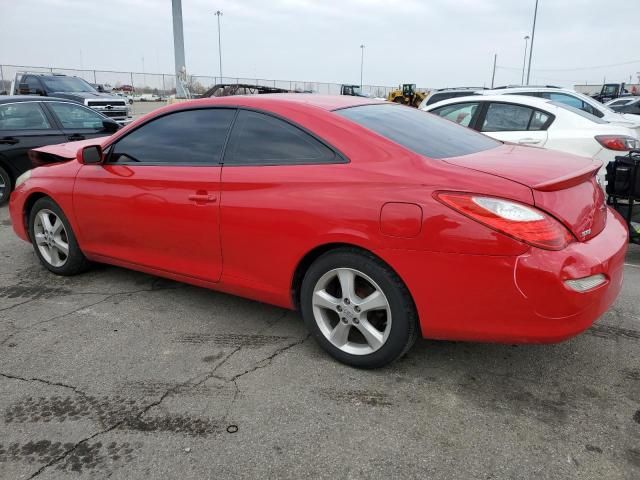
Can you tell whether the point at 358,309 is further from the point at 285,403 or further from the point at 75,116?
the point at 75,116

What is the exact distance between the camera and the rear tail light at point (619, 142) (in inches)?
241

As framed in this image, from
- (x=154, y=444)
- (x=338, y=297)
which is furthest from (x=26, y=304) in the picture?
(x=338, y=297)

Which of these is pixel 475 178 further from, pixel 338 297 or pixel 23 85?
pixel 23 85

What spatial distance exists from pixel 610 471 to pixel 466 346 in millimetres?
1179

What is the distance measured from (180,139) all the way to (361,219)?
1.58 metres

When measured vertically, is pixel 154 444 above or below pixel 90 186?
below

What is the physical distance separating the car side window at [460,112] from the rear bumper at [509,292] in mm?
5010

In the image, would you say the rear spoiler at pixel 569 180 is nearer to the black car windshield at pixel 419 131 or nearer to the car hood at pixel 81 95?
the black car windshield at pixel 419 131

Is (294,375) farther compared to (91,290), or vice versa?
(91,290)

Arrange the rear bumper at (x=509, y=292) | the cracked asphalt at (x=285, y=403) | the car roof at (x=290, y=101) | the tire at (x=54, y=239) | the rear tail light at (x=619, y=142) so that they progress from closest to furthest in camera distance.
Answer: the cracked asphalt at (x=285, y=403) < the rear bumper at (x=509, y=292) < the car roof at (x=290, y=101) < the tire at (x=54, y=239) < the rear tail light at (x=619, y=142)

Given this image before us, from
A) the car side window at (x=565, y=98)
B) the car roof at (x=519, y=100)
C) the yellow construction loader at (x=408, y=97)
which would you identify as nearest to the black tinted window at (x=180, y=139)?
the car roof at (x=519, y=100)

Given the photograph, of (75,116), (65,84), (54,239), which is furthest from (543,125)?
(65,84)

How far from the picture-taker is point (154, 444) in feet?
7.87

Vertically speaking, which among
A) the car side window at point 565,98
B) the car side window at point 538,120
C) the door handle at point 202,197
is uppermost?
the car side window at point 565,98
